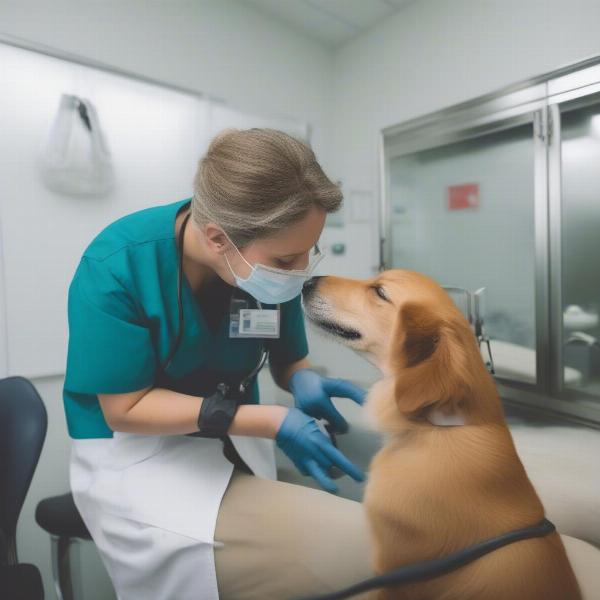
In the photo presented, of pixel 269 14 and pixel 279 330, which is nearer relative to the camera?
pixel 279 330

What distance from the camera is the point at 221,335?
675 mm

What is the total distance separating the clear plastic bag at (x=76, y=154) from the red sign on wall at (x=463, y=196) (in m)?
0.66

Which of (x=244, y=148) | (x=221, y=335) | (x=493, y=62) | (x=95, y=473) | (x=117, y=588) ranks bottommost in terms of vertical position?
(x=117, y=588)

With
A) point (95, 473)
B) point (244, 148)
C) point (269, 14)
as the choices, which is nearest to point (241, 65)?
point (269, 14)

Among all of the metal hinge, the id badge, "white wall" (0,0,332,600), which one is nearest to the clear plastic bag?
"white wall" (0,0,332,600)

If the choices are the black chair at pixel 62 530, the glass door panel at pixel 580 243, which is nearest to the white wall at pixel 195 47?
the black chair at pixel 62 530

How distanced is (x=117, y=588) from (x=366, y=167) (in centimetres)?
89

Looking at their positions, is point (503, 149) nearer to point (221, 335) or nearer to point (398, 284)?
point (398, 284)

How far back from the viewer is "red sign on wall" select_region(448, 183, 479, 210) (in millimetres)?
689

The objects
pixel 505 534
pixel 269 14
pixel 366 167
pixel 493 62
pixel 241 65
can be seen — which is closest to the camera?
pixel 505 534

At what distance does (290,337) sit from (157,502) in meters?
0.33

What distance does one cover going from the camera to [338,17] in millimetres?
1024

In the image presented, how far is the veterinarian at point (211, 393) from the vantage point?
542mm

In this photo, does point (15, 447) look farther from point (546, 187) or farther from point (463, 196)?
point (546, 187)
